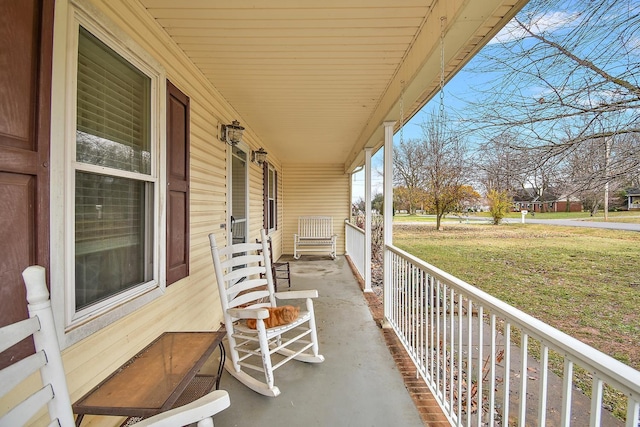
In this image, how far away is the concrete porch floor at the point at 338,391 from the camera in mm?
1819

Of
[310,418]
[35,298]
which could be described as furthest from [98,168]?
[310,418]

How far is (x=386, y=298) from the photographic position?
3258 millimetres

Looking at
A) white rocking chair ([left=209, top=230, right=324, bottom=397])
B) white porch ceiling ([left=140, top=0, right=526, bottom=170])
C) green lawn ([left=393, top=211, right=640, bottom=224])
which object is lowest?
white rocking chair ([left=209, top=230, right=324, bottom=397])

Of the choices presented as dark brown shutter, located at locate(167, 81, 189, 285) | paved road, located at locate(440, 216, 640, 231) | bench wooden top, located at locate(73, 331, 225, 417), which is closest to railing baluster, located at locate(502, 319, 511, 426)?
bench wooden top, located at locate(73, 331, 225, 417)

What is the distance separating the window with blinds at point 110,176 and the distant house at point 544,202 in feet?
11.0

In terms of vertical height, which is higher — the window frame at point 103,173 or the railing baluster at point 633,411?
the window frame at point 103,173

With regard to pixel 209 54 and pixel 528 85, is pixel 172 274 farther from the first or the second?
pixel 528 85

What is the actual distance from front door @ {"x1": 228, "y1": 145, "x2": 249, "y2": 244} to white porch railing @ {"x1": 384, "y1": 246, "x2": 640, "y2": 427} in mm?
1957

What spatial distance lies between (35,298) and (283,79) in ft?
8.18

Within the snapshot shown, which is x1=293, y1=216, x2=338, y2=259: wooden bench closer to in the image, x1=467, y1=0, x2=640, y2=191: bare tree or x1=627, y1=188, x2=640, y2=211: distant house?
x1=467, y1=0, x2=640, y2=191: bare tree

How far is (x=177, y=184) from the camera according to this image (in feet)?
7.11

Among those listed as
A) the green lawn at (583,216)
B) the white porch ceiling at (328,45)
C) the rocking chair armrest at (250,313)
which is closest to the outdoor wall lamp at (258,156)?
the white porch ceiling at (328,45)

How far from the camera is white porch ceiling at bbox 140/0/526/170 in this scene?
1.72m

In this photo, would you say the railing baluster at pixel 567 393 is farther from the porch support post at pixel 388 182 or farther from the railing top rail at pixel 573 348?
the porch support post at pixel 388 182
